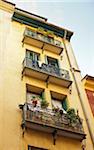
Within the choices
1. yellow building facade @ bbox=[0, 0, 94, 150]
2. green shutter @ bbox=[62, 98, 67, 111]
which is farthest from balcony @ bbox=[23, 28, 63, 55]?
green shutter @ bbox=[62, 98, 67, 111]

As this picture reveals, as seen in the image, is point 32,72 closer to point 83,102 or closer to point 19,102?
point 19,102

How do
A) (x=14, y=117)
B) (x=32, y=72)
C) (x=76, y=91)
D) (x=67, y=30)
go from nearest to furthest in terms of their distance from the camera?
(x=14, y=117) → (x=32, y=72) → (x=76, y=91) → (x=67, y=30)

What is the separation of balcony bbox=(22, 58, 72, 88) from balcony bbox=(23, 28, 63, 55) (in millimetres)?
2108

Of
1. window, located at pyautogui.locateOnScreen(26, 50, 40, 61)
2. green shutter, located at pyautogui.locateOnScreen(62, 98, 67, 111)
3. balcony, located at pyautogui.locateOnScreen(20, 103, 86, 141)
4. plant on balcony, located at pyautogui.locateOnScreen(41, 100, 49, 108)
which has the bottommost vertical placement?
balcony, located at pyautogui.locateOnScreen(20, 103, 86, 141)

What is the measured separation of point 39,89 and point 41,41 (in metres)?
4.14

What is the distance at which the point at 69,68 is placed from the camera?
17.4 metres

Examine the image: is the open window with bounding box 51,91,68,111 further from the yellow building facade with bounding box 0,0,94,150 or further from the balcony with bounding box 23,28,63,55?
the balcony with bounding box 23,28,63,55

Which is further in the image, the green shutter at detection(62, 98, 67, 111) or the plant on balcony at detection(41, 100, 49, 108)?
the green shutter at detection(62, 98, 67, 111)

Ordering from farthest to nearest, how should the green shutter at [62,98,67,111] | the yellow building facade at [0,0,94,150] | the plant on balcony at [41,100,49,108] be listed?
the green shutter at [62,98,67,111] < the plant on balcony at [41,100,49,108] < the yellow building facade at [0,0,94,150]

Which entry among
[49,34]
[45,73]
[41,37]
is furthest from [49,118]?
[49,34]

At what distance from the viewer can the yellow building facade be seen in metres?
11.8

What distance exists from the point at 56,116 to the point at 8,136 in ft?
9.00

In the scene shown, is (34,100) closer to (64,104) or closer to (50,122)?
(50,122)

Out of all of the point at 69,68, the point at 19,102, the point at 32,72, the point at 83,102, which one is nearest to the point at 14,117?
the point at 19,102
